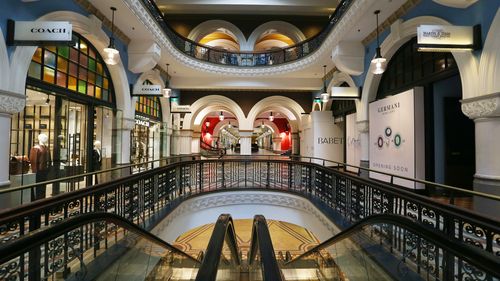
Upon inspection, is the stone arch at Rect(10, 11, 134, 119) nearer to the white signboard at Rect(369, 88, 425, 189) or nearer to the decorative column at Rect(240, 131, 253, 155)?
the decorative column at Rect(240, 131, 253, 155)

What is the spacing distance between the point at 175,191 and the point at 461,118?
7.32 metres

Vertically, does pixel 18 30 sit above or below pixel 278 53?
below

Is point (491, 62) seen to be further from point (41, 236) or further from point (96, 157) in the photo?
point (96, 157)

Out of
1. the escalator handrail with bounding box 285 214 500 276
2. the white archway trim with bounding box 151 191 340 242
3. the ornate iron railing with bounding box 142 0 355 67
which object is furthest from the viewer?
the ornate iron railing with bounding box 142 0 355 67

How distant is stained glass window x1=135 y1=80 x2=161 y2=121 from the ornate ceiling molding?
2103 millimetres

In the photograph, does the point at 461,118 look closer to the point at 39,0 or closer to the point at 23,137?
the point at 39,0

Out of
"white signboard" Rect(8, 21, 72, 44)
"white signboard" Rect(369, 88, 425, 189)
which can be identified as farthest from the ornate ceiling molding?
"white signboard" Rect(369, 88, 425, 189)

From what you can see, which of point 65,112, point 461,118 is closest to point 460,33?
point 461,118

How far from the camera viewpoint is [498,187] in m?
3.78

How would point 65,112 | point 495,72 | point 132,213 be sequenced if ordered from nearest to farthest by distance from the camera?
point 495,72 < point 132,213 < point 65,112

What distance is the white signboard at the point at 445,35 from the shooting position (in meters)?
3.88

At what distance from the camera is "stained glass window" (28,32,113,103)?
500 cm

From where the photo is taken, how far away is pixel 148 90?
7816 millimetres

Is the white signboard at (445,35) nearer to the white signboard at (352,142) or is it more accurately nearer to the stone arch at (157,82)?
the white signboard at (352,142)
